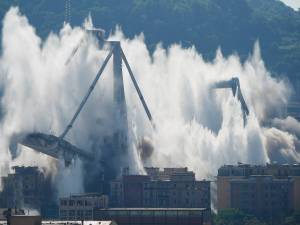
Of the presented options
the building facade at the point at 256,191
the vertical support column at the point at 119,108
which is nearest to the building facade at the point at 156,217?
the building facade at the point at 256,191

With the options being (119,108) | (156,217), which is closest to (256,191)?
(119,108)

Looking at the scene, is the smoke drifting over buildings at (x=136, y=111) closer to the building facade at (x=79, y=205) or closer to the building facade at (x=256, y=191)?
the building facade at (x=256, y=191)

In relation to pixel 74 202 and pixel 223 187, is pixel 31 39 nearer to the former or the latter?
pixel 223 187

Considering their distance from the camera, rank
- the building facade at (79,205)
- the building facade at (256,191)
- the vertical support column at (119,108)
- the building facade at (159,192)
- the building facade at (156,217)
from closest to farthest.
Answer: the building facade at (156,217) → the building facade at (79,205) → the building facade at (159,192) → the building facade at (256,191) → the vertical support column at (119,108)

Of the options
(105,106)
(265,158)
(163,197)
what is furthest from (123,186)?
(265,158)

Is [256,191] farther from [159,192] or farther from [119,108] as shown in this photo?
[119,108]

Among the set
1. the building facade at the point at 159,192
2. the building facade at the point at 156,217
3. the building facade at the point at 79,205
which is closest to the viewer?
the building facade at the point at 156,217

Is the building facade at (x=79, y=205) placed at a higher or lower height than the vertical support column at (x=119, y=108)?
lower
